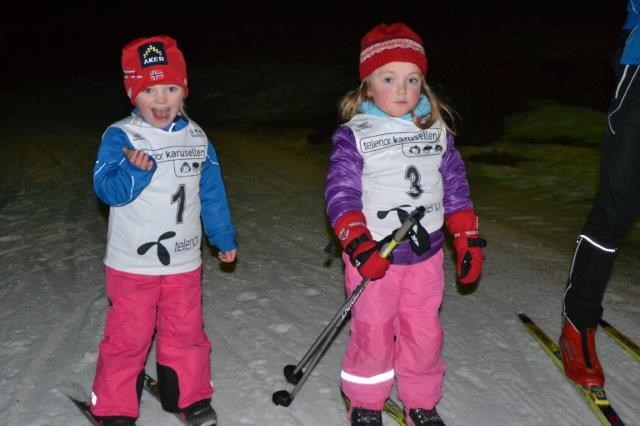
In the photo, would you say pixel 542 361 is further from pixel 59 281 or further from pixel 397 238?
pixel 59 281

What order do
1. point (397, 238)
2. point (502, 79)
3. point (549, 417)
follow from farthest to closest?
point (502, 79)
point (549, 417)
point (397, 238)

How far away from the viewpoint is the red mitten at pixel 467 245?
347cm

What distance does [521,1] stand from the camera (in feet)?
168

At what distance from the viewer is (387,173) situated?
3.39 meters

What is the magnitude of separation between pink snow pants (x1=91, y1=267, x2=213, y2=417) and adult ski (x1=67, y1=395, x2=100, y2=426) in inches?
3.3

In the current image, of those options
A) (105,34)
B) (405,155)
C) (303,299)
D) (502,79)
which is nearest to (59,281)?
(303,299)

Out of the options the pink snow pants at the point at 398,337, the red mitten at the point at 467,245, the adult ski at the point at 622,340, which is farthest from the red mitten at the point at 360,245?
the adult ski at the point at 622,340

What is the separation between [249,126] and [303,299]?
10324mm

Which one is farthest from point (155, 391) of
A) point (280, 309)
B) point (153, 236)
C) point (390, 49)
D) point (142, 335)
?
point (390, 49)

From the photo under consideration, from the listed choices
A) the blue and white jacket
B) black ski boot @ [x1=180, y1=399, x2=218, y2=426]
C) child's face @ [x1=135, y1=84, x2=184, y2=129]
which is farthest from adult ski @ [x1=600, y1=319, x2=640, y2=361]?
child's face @ [x1=135, y1=84, x2=184, y2=129]

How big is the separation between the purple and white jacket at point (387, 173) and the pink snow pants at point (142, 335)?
0.86 metres

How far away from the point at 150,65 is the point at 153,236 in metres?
0.80

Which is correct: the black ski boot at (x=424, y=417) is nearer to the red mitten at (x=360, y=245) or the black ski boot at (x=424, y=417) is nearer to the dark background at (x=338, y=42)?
the red mitten at (x=360, y=245)

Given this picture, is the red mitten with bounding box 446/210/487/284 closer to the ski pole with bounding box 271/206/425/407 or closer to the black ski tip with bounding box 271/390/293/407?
the ski pole with bounding box 271/206/425/407
